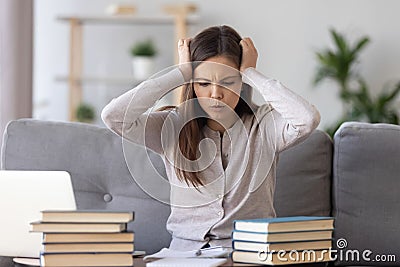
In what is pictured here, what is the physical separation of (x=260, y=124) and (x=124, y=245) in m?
0.63

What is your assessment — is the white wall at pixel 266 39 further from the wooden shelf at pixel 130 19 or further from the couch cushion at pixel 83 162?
the couch cushion at pixel 83 162

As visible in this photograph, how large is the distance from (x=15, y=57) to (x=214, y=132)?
164 centimetres

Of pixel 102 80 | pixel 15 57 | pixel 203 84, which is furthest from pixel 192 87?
pixel 102 80

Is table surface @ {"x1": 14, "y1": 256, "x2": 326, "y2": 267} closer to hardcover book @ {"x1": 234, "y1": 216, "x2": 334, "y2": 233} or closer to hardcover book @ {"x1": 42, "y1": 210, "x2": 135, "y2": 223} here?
hardcover book @ {"x1": 234, "y1": 216, "x2": 334, "y2": 233}

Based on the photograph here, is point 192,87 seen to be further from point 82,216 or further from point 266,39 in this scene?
point 266,39

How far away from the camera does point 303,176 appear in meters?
2.21

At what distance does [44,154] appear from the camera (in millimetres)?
2258

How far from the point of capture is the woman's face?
182 cm

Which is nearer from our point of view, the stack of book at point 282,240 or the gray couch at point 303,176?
the stack of book at point 282,240

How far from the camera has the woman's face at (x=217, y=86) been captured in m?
1.82

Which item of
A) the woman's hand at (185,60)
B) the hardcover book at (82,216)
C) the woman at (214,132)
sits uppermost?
the woman's hand at (185,60)

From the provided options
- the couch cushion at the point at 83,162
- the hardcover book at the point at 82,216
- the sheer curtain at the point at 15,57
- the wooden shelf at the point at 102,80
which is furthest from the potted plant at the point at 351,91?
the hardcover book at the point at 82,216

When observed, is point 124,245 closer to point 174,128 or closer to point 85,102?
point 174,128

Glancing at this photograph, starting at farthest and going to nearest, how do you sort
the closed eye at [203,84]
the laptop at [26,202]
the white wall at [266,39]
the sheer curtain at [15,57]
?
the white wall at [266,39] < the sheer curtain at [15,57] < the closed eye at [203,84] < the laptop at [26,202]
